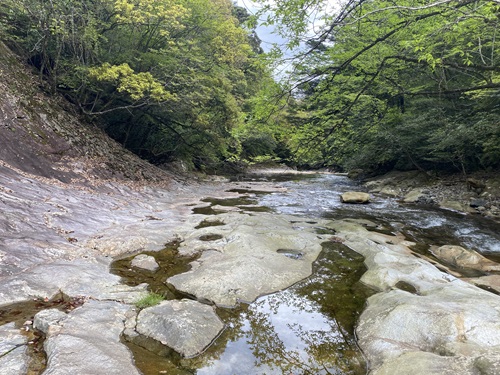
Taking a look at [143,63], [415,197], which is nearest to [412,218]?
[415,197]

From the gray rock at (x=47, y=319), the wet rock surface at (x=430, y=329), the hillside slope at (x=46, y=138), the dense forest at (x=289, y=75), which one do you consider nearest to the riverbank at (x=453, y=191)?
the dense forest at (x=289, y=75)

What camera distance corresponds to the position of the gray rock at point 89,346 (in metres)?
2.87

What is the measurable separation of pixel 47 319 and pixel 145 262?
8.12 ft

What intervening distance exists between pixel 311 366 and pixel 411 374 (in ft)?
3.39

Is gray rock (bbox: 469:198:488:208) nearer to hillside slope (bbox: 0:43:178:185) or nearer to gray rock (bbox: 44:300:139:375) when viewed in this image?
gray rock (bbox: 44:300:139:375)

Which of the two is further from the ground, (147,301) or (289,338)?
(147,301)

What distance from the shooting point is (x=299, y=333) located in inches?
163

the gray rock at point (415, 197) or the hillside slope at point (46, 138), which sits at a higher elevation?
the hillside slope at point (46, 138)

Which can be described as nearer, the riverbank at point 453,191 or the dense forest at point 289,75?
the dense forest at point 289,75

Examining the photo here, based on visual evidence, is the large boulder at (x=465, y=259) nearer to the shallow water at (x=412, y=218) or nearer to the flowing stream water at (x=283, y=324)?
the flowing stream water at (x=283, y=324)

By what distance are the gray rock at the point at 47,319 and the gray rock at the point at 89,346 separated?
0.25 feet

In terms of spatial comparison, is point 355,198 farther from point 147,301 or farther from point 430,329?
point 147,301

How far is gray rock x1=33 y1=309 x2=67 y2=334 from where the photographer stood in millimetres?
3438

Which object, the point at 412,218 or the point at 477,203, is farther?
the point at 477,203
